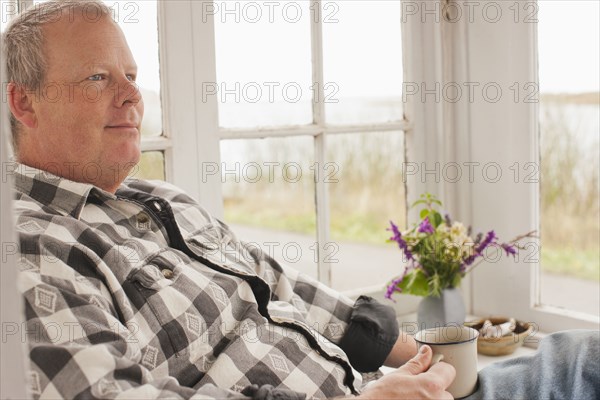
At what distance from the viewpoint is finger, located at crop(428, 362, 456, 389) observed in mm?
1168

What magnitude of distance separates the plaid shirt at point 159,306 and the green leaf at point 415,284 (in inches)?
16.5

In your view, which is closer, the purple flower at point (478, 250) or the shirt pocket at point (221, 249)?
the shirt pocket at point (221, 249)

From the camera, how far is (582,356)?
4.04 ft

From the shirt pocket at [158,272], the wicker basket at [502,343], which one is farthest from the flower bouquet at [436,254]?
the shirt pocket at [158,272]

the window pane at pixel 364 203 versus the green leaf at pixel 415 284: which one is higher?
the window pane at pixel 364 203

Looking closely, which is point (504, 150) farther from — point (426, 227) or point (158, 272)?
point (158, 272)

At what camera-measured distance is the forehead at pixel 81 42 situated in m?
1.25

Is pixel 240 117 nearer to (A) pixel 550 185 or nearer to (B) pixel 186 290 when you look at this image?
(B) pixel 186 290

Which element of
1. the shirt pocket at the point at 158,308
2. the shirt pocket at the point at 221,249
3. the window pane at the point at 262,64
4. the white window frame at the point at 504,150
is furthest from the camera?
the white window frame at the point at 504,150

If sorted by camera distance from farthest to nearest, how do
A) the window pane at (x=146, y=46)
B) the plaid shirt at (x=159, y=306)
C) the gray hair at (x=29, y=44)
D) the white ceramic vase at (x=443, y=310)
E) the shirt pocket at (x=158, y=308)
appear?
1. the white ceramic vase at (x=443, y=310)
2. the window pane at (x=146, y=46)
3. the gray hair at (x=29, y=44)
4. the shirt pocket at (x=158, y=308)
5. the plaid shirt at (x=159, y=306)

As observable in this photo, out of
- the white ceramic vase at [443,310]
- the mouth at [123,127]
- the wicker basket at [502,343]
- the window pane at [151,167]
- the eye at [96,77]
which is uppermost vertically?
the eye at [96,77]

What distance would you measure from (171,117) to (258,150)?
10.8 inches

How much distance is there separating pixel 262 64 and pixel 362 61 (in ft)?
1.19

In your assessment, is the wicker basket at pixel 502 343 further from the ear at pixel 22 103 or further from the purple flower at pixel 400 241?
the ear at pixel 22 103
